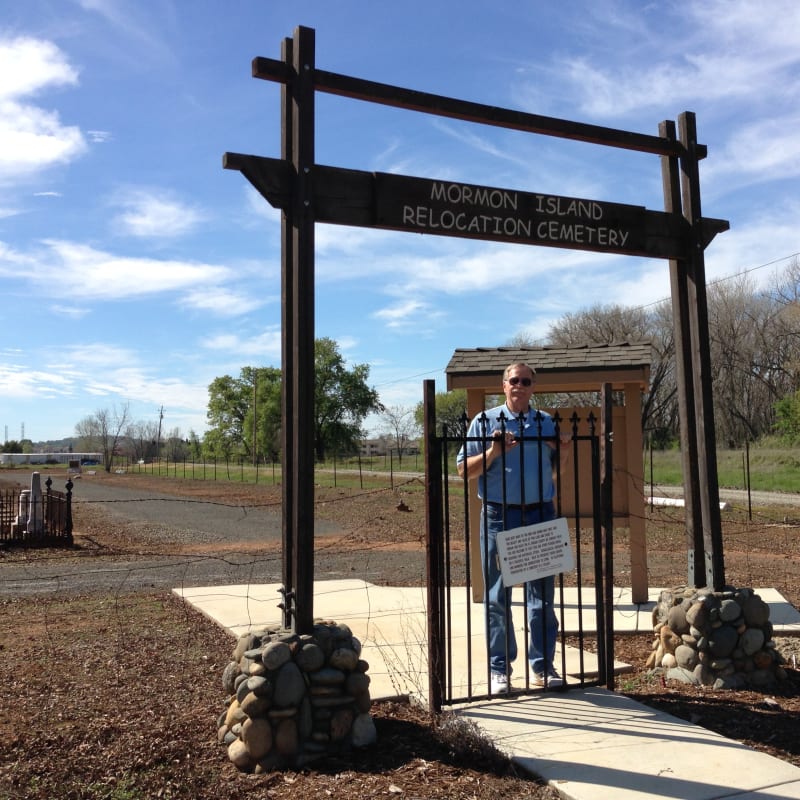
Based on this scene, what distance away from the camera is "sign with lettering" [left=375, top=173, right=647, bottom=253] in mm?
4617

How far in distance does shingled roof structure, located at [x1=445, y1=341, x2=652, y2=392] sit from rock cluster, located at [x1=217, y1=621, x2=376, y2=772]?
148 inches

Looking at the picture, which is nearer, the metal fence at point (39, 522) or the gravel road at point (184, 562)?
the gravel road at point (184, 562)

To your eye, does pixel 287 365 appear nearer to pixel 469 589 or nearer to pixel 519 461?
pixel 519 461

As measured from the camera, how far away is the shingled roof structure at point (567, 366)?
7.50 m

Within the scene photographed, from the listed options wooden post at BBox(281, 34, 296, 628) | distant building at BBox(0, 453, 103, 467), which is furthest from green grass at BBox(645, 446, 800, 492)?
distant building at BBox(0, 453, 103, 467)

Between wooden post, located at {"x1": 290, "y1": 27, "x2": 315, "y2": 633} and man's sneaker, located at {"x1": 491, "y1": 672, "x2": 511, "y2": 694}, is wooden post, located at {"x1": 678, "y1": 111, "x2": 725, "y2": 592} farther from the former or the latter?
wooden post, located at {"x1": 290, "y1": 27, "x2": 315, "y2": 633}

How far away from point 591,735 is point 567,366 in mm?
4156

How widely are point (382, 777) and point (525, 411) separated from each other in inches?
86.1

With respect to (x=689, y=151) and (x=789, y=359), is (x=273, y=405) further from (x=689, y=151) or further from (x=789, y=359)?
(x=689, y=151)

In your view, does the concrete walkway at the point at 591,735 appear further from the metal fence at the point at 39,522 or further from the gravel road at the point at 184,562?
the metal fence at the point at 39,522

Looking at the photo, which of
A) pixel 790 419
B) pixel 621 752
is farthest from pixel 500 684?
pixel 790 419

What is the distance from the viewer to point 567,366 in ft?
25.0

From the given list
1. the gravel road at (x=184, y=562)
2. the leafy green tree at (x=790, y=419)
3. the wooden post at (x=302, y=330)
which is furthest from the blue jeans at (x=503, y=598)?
the leafy green tree at (x=790, y=419)

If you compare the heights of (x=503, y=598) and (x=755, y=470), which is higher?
(x=755, y=470)
